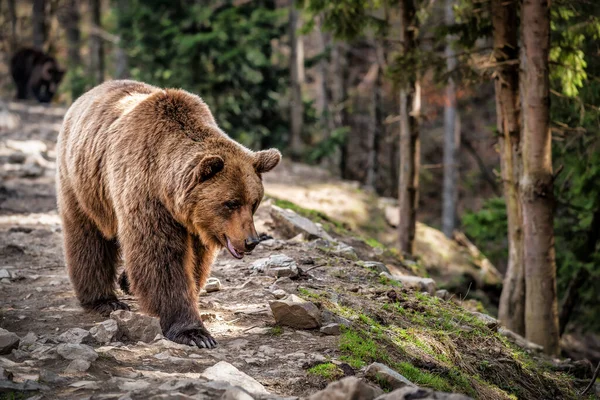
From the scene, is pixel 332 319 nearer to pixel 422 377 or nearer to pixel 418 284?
pixel 422 377

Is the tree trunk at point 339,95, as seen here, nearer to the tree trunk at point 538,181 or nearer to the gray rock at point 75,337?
the tree trunk at point 538,181

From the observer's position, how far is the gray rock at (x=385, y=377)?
432cm

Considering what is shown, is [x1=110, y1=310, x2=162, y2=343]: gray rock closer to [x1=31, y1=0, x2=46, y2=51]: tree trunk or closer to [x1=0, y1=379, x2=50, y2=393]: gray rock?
[x1=0, y1=379, x2=50, y2=393]: gray rock

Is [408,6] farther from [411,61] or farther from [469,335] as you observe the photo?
[469,335]

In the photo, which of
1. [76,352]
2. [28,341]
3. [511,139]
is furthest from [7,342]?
[511,139]

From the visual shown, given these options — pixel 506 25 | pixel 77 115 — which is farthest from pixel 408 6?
pixel 77 115

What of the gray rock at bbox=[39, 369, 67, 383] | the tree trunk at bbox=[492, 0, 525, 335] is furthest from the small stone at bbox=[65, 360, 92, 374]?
the tree trunk at bbox=[492, 0, 525, 335]

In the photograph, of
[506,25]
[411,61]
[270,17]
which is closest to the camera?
[506,25]

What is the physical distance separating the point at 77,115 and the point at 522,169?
498 cm

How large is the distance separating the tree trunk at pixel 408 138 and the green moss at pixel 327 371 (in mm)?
6146

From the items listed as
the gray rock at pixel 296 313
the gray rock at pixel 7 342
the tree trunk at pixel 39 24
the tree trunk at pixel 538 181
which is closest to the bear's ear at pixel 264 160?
the gray rock at pixel 296 313

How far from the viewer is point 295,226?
8.46 meters

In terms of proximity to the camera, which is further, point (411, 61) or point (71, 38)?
point (71, 38)

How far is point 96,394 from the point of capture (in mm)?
3758
